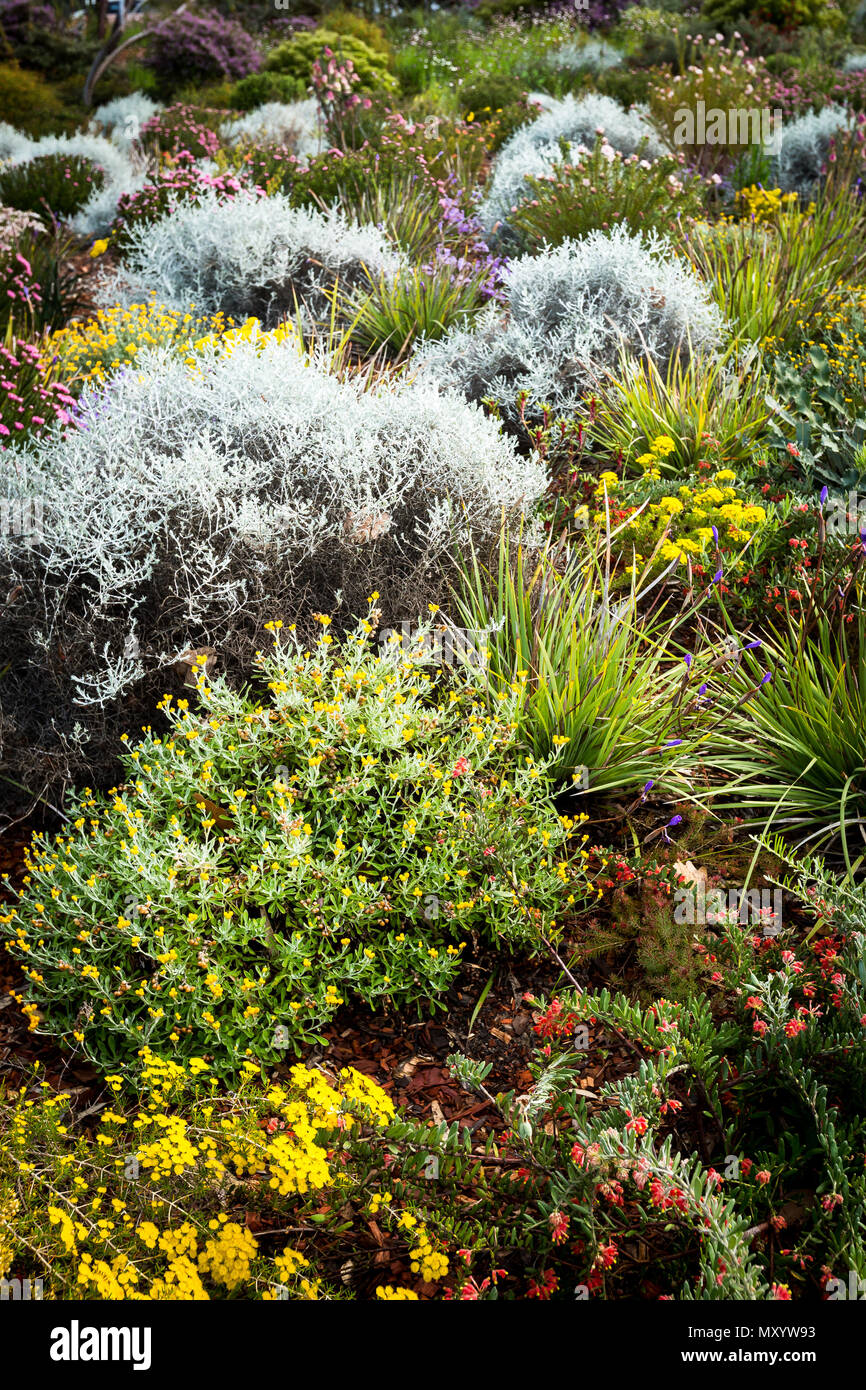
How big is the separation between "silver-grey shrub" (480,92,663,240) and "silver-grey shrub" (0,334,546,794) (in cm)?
479

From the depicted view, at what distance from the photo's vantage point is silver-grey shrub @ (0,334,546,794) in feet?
11.6

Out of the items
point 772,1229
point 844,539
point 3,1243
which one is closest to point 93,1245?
point 3,1243

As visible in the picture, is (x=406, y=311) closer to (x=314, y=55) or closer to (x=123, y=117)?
(x=123, y=117)

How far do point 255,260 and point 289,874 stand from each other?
5330mm

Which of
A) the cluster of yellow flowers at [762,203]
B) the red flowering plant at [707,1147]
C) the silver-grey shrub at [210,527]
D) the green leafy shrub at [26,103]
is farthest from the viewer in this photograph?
the green leafy shrub at [26,103]

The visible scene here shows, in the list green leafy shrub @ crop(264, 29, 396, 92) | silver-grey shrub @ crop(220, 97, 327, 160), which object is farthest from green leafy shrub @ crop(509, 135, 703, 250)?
green leafy shrub @ crop(264, 29, 396, 92)

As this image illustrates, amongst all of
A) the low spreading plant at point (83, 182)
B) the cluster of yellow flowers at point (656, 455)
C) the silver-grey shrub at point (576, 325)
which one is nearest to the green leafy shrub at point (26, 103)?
the low spreading plant at point (83, 182)

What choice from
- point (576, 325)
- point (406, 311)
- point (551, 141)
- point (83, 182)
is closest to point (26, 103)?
point (83, 182)

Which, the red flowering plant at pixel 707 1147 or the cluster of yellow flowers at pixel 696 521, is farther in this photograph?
the cluster of yellow flowers at pixel 696 521

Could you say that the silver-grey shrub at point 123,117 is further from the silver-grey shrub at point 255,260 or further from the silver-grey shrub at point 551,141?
the silver-grey shrub at point 255,260

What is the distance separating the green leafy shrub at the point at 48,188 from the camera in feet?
30.3

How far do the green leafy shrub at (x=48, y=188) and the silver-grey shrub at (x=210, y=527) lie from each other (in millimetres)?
6455

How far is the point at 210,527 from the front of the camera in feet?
12.0

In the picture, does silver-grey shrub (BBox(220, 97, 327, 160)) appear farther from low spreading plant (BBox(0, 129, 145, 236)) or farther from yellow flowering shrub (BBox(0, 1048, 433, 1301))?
yellow flowering shrub (BBox(0, 1048, 433, 1301))
